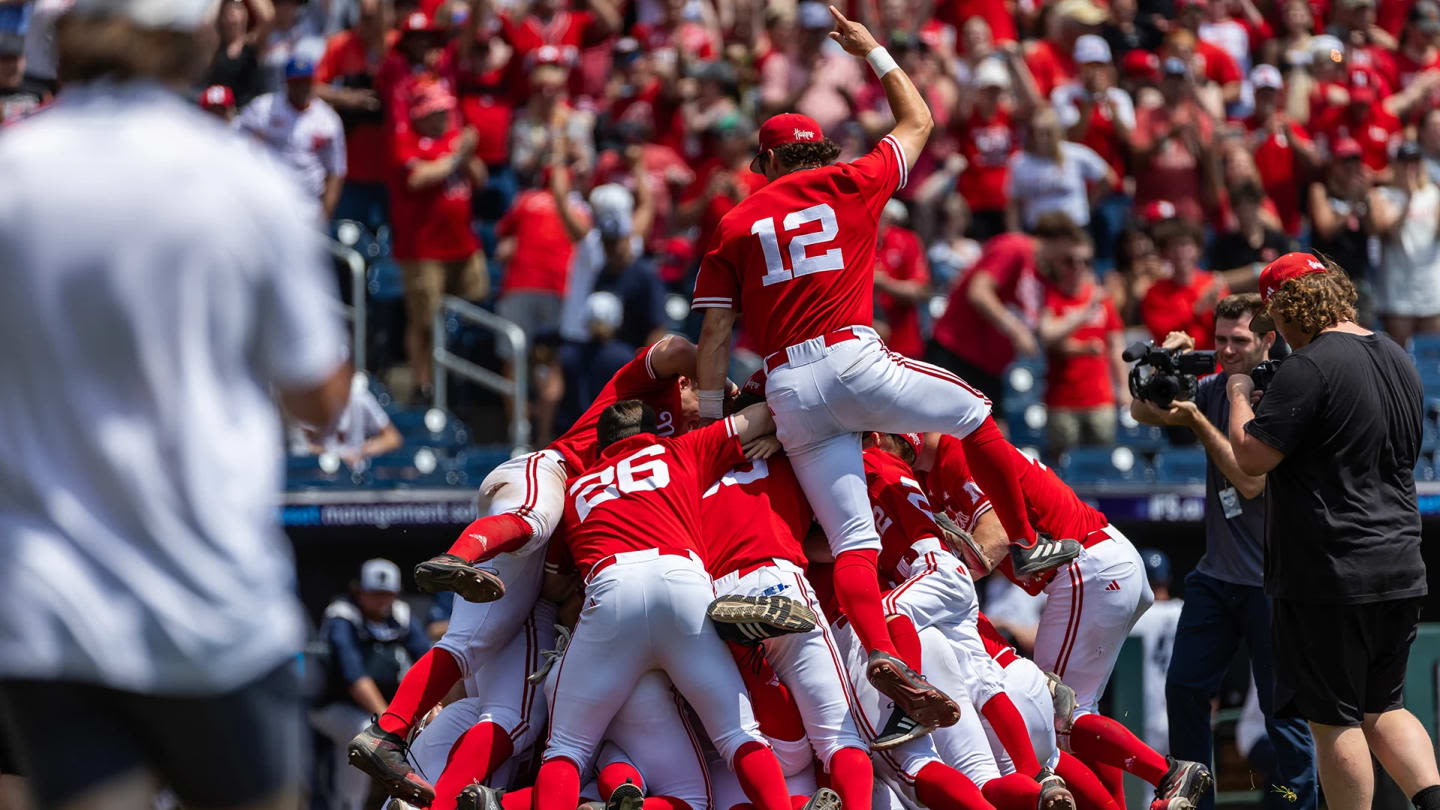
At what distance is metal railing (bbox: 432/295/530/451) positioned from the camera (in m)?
10.3

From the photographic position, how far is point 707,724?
5.29m

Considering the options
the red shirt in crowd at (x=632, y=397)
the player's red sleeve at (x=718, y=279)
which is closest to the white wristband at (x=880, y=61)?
the player's red sleeve at (x=718, y=279)

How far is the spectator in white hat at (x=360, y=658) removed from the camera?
9.25m

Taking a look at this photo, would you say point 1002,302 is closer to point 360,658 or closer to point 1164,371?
point 360,658

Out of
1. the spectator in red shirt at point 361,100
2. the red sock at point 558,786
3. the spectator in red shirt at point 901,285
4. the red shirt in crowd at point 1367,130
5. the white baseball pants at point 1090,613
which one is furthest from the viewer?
the red shirt in crowd at point 1367,130

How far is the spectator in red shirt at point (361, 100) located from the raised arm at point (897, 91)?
21.3 feet

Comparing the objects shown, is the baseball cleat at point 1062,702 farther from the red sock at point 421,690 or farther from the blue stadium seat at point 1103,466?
the blue stadium seat at point 1103,466

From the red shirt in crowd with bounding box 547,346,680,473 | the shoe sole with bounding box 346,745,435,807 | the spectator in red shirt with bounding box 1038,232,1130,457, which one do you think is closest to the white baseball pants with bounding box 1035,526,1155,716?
the red shirt in crowd with bounding box 547,346,680,473

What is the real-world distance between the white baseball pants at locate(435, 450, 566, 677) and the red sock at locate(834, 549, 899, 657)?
98cm

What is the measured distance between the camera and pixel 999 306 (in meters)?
10.3

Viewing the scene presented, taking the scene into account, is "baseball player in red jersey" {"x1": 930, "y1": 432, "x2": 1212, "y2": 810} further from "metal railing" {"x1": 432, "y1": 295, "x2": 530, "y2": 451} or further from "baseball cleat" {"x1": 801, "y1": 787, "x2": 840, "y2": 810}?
"metal railing" {"x1": 432, "y1": 295, "x2": 530, "y2": 451}

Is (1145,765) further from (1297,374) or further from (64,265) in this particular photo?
(64,265)

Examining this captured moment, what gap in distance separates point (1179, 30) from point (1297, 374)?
27.9 feet

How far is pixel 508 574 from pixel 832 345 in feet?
4.38
